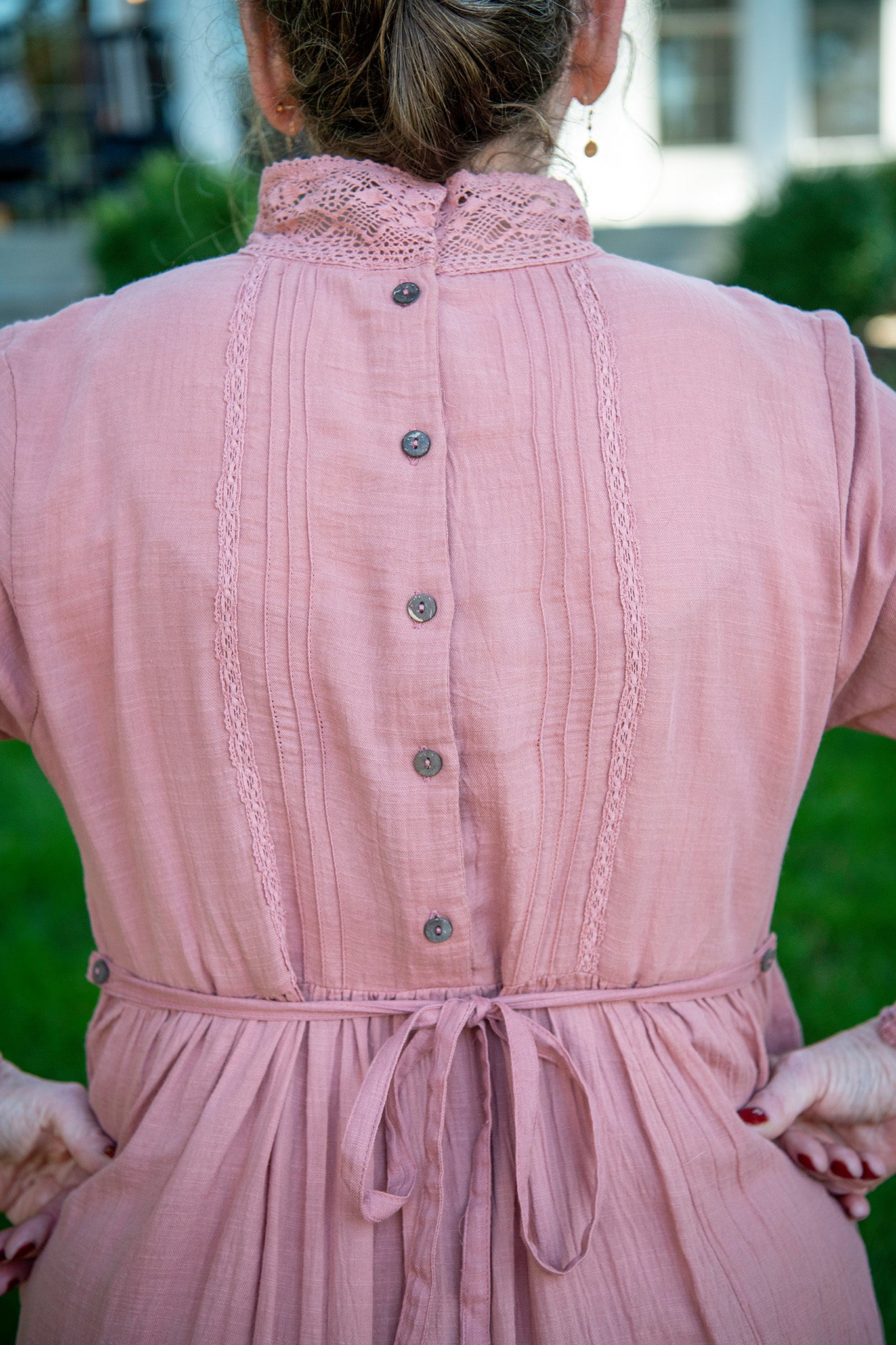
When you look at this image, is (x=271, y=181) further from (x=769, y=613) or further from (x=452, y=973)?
(x=452, y=973)

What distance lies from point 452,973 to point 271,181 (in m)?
0.83

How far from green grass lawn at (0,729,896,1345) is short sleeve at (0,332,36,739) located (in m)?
1.78

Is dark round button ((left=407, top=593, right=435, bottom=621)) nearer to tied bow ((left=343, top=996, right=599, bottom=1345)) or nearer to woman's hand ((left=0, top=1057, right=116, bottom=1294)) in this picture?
tied bow ((left=343, top=996, right=599, bottom=1345))

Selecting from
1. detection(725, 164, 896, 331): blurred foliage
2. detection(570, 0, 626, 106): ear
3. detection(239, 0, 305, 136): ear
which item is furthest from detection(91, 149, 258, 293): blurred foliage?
detection(570, 0, 626, 106): ear

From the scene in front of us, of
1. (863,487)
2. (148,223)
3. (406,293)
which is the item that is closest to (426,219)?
(406,293)

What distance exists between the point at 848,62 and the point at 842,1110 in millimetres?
13098

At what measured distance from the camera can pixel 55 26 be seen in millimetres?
11508

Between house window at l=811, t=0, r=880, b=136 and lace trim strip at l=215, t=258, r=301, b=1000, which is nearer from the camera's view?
lace trim strip at l=215, t=258, r=301, b=1000

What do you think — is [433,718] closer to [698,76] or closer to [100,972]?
[100,972]

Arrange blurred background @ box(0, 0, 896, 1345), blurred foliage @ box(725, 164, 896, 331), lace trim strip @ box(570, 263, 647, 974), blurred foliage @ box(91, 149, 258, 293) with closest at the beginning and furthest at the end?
1. lace trim strip @ box(570, 263, 647, 974)
2. blurred background @ box(0, 0, 896, 1345)
3. blurred foliage @ box(91, 149, 258, 293)
4. blurred foliage @ box(725, 164, 896, 331)

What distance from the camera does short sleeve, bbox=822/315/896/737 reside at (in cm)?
116

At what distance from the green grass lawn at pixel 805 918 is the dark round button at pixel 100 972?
1.53 m

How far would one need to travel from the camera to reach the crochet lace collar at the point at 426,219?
1175 millimetres

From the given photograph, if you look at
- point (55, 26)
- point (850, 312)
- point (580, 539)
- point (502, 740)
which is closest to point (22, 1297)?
point (502, 740)
